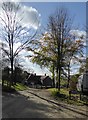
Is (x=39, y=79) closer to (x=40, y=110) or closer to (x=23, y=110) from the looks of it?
(x=40, y=110)

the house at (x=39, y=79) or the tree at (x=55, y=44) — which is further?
the house at (x=39, y=79)

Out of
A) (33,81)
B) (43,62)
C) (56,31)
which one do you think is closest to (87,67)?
(43,62)

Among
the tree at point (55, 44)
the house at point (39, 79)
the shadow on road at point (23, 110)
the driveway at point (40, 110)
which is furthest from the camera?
the house at point (39, 79)

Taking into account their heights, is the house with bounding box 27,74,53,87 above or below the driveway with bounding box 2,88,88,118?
above

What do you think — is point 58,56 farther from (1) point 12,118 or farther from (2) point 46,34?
(1) point 12,118

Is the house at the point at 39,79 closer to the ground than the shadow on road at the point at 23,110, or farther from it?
farther from it

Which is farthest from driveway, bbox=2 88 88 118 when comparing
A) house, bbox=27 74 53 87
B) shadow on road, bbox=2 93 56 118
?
house, bbox=27 74 53 87

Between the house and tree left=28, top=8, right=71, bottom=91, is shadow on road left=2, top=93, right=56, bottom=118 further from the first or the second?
the house

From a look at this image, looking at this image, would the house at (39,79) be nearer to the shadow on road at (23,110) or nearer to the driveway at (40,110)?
the driveway at (40,110)

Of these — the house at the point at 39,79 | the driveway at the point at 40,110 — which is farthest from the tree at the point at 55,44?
the house at the point at 39,79

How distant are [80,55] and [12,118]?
30.0 m

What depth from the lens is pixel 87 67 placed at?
41875 mm

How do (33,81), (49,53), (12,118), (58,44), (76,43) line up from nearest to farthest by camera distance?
(12,118)
(58,44)
(49,53)
(76,43)
(33,81)

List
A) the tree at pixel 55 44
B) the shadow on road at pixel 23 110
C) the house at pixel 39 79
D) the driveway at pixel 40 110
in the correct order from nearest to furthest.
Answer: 1. the shadow on road at pixel 23 110
2. the driveway at pixel 40 110
3. the tree at pixel 55 44
4. the house at pixel 39 79
